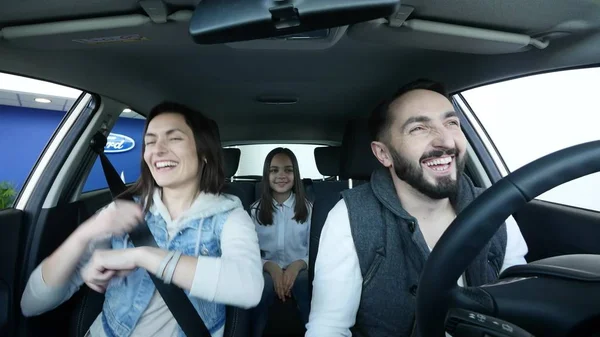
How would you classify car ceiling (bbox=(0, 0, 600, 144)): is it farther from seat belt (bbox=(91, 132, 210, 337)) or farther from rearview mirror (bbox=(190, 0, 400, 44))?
seat belt (bbox=(91, 132, 210, 337))

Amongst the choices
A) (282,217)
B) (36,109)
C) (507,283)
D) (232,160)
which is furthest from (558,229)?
(36,109)

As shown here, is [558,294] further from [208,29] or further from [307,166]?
[307,166]

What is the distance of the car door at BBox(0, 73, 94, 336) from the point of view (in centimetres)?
160

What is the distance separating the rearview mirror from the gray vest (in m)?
0.67

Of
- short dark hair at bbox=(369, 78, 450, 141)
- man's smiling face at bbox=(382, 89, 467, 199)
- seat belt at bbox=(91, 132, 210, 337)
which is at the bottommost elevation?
seat belt at bbox=(91, 132, 210, 337)

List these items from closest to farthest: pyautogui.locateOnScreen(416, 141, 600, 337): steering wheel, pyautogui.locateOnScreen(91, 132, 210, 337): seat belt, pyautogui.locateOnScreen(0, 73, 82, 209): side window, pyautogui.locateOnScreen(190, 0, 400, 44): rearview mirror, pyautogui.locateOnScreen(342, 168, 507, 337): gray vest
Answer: pyautogui.locateOnScreen(416, 141, 600, 337): steering wheel → pyautogui.locateOnScreen(190, 0, 400, 44): rearview mirror → pyautogui.locateOnScreen(342, 168, 507, 337): gray vest → pyautogui.locateOnScreen(91, 132, 210, 337): seat belt → pyautogui.locateOnScreen(0, 73, 82, 209): side window

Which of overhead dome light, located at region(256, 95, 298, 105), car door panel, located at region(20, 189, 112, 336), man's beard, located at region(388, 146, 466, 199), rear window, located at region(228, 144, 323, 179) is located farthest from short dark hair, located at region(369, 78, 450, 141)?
rear window, located at region(228, 144, 323, 179)

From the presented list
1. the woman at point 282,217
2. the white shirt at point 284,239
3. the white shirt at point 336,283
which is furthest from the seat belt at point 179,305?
the white shirt at point 284,239

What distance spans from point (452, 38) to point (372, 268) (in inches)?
34.5

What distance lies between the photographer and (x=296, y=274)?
8.45ft

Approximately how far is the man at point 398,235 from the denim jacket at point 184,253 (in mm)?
401

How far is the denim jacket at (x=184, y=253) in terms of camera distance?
136cm

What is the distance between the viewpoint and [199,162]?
5.16 feet

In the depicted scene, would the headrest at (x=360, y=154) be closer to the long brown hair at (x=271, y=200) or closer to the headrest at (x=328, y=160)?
the long brown hair at (x=271, y=200)
